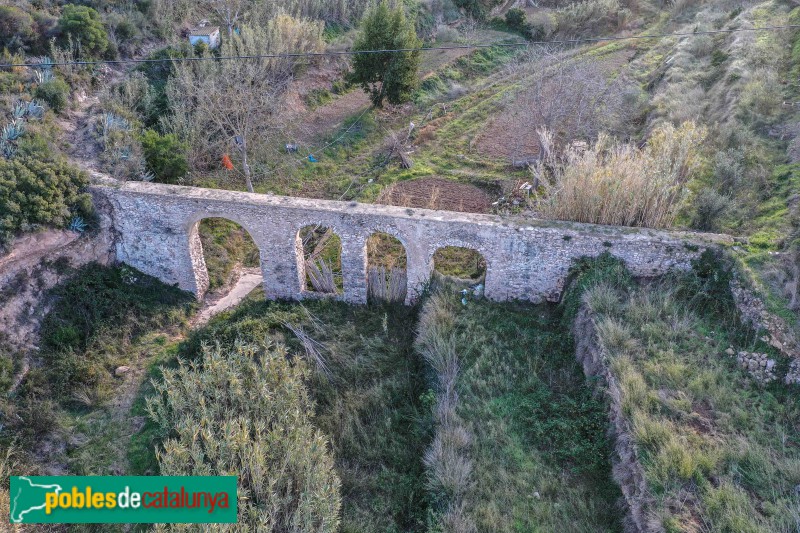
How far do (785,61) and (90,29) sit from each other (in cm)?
2200

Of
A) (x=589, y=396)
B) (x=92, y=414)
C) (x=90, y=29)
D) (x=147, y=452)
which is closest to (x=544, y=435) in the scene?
(x=589, y=396)

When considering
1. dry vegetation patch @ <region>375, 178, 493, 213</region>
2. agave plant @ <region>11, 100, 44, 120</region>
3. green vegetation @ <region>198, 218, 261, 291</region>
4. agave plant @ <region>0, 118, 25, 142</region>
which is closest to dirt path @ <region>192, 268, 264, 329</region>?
green vegetation @ <region>198, 218, 261, 291</region>

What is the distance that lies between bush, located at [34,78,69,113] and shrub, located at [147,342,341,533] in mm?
9311

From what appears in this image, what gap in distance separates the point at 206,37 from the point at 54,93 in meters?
6.30

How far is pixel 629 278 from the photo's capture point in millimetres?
10812

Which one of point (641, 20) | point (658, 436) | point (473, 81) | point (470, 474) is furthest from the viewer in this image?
point (641, 20)

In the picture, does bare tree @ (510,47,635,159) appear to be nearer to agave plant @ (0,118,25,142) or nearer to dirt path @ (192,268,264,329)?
dirt path @ (192,268,264,329)

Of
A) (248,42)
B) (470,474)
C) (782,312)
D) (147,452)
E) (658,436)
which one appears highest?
(248,42)

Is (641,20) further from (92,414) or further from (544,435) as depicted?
(92,414)

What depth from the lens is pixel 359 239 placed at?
1170 cm

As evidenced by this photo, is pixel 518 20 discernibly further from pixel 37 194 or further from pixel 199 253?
pixel 37 194

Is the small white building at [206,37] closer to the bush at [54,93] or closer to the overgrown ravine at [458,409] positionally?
the bush at [54,93]
